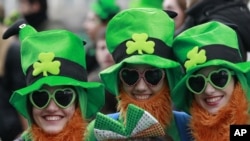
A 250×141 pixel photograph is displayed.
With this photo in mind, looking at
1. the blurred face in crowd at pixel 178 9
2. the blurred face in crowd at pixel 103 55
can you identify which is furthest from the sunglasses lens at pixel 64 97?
the blurred face in crowd at pixel 178 9

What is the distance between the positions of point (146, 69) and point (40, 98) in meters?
0.61

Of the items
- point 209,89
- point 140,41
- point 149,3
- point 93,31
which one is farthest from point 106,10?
point 209,89

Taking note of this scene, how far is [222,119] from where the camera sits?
21.6 ft

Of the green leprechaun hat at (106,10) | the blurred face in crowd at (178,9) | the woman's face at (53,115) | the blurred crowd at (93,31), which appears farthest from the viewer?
the green leprechaun hat at (106,10)

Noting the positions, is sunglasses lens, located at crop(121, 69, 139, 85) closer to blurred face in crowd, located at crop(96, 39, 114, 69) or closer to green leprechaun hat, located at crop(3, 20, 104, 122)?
green leprechaun hat, located at crop(3, 20, 104, 122)

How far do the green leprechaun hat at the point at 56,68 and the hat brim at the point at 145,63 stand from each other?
65 mm

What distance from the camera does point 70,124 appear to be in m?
6.66

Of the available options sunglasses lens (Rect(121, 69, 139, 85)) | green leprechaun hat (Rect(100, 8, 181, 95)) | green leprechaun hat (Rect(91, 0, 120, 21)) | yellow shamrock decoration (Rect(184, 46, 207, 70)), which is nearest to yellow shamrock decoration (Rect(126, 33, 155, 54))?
green leprechaun hat (Rect(100, 8, 181, 95))

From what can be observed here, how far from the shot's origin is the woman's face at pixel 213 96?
657 centimetres

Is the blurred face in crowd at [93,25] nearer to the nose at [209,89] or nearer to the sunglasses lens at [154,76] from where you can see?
the sunglasses lens at [154,76]

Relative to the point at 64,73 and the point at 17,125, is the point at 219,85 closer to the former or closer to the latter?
the point at 64,73

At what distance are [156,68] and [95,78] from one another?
5.97ft

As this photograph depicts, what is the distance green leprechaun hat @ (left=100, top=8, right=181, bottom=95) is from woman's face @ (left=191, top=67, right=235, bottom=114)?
0.19m

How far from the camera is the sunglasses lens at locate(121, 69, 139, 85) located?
6.68 meters
